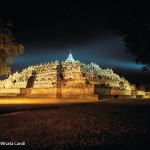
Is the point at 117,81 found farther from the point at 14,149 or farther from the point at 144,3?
the point at 14,149

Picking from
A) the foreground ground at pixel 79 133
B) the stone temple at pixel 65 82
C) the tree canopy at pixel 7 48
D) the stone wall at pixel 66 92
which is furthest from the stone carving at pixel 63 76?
the foreground ground at pixel 79 133

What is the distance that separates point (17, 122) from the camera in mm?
13188

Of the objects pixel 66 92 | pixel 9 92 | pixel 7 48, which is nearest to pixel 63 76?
pixel 66 92

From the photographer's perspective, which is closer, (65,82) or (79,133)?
(79,133)

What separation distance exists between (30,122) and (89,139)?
4.86 meters

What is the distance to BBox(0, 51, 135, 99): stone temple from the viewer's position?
41.4 metres

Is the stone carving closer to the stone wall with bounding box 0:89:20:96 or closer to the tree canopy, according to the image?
the stone wall with bounding box 0:89:20:96

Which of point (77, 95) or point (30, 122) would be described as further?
point (77, 95)

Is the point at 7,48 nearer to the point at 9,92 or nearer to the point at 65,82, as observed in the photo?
the point at 65,82

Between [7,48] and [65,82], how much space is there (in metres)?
22.3

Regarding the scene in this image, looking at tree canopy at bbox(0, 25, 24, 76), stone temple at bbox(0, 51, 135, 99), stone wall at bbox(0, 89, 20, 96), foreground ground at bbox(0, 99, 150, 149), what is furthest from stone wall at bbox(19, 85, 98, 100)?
foreground ground at bbox(0, 99, 150, 149)

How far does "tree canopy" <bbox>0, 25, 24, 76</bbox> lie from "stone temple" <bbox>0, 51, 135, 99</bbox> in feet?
53.5

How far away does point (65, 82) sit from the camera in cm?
4434

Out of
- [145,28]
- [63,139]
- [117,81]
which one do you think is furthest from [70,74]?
[63,139]
